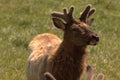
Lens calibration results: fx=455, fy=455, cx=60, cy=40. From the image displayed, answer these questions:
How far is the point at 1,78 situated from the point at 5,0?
31.6ft

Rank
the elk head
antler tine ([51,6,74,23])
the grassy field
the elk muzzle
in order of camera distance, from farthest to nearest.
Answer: the grassy field < antler tine ([51,6,74,23]) < the elk head < the elk muzzle

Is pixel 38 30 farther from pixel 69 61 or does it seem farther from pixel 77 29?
pixel 77 29

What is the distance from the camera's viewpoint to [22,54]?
37.8 ft

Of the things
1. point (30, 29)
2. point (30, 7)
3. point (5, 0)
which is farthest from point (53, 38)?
point (5, 0)

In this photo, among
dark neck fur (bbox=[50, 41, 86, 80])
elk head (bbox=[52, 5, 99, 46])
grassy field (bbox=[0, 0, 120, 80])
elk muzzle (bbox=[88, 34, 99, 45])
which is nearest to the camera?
elk muzzle (bbox=[88, 34, 99, 45])

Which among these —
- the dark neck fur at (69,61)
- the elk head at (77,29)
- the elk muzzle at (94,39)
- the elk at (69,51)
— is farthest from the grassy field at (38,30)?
the elk muzzle at (94,39)

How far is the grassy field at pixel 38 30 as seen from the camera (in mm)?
10883

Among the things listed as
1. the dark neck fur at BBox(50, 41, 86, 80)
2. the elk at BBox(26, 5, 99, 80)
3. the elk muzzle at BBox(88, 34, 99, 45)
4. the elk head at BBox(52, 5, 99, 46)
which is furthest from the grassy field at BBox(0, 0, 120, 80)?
the elk muzzle at BBox(88, 34, 99, 45)

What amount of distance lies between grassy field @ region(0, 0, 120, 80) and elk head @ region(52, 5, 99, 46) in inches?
86.9

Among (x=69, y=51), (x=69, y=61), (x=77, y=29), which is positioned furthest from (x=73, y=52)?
(x=77, y=29)

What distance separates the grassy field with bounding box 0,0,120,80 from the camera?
10.9 metres

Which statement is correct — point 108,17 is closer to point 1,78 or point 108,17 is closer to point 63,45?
point 1,78

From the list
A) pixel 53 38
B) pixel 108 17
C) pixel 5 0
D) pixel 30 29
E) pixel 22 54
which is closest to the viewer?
pixel 53 38

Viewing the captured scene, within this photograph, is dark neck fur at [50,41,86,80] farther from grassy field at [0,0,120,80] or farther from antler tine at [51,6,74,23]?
Result: grassy field at [0,0,120,80]
